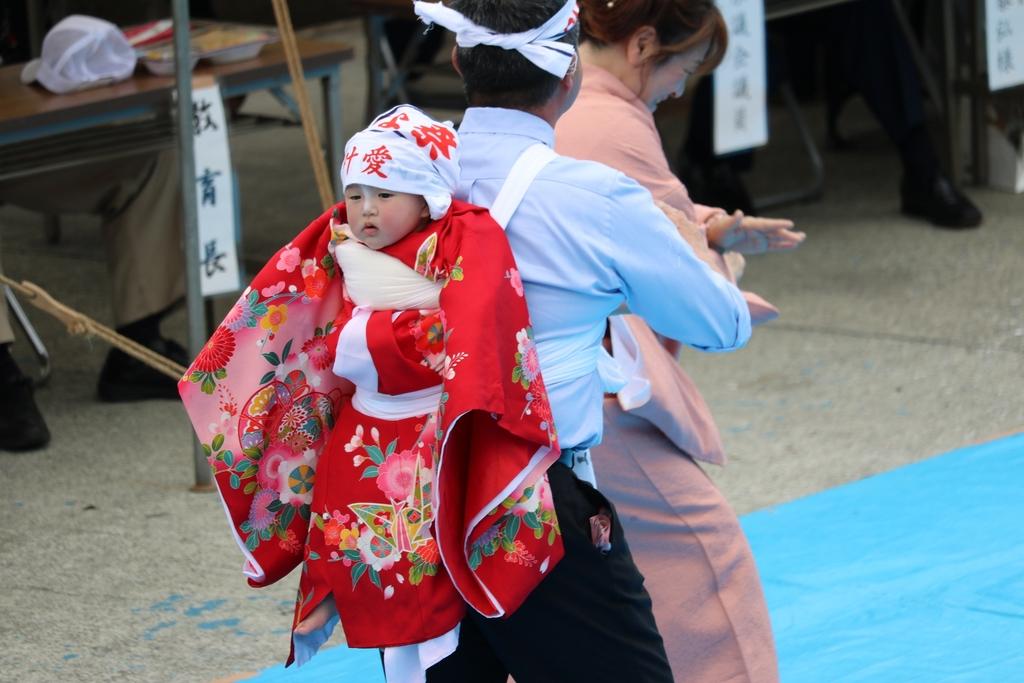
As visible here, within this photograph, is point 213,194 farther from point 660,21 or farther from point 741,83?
point 741,83

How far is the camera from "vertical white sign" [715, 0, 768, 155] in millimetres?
4766

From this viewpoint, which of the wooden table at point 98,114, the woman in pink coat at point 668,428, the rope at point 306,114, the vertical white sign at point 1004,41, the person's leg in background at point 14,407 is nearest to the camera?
the woman in pink coat at point 668,428

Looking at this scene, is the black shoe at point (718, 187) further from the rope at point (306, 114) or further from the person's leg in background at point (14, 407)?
the person's leg in background at point (14, 407)

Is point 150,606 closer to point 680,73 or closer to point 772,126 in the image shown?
point 680,73

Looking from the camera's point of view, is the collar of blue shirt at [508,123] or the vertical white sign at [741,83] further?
the vertical white sign at [741,83]

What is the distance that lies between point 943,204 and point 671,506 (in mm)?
4185

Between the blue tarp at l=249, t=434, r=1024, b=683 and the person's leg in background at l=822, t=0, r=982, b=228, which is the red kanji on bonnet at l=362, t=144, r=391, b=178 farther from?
the person's leg in background at l=822, t=0, r=982, b=228

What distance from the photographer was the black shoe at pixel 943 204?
6.30 metres

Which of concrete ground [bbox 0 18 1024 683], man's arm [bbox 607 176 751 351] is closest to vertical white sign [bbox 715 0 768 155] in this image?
concrete ground [bbox 0 18 1024 683]

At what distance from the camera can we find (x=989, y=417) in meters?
4.43

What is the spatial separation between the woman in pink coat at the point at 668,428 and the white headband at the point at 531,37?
570 millimetres

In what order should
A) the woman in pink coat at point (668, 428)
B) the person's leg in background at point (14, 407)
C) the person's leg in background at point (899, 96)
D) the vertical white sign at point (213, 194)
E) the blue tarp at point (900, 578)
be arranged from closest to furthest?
the woman in pink coat at point (668, 428), the blue tarp at point (900, 578), the vertical white sign at point (213, 194), the person's leg in background at point (14, 407), the person's leg in background at point (899, 96)

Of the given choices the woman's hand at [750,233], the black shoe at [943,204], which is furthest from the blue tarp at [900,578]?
the black shoe at [943,204]

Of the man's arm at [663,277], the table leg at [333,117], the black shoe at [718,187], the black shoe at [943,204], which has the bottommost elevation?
the black shoe at [943,204]
